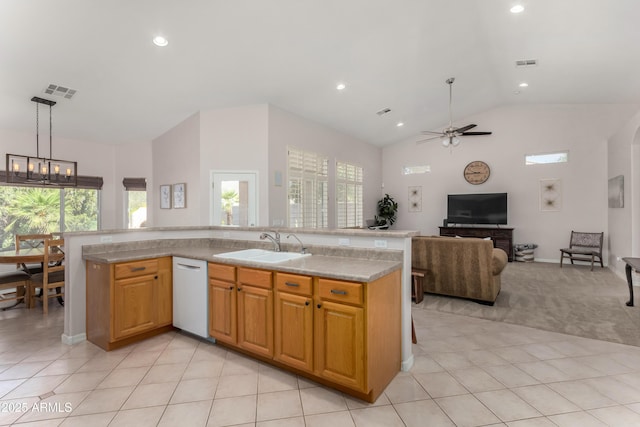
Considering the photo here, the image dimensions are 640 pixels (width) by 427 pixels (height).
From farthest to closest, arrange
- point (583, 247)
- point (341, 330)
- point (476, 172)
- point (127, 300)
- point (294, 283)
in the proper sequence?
point (476, 172), point (583, 247), point (127, 300), point (294, 283), point (341, 330)

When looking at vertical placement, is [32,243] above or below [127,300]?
above

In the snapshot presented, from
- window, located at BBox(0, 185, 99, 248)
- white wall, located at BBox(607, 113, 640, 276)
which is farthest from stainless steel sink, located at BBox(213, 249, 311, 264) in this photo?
white wall, located at BBox(607, 113, 640, 276)

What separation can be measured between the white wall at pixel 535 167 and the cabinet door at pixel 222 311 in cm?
708

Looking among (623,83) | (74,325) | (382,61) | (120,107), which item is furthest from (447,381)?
(623,83)

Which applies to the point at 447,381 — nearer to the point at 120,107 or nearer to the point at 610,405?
the point at 610,405

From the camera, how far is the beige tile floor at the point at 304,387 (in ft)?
6.27

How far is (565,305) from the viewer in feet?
13.2

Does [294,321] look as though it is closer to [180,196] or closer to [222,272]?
[222,272]

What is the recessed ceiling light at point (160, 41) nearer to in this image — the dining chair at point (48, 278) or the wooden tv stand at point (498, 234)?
the dining chair at point (48, 278)

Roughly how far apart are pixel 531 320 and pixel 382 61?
155 inches

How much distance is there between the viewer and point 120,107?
191 inches

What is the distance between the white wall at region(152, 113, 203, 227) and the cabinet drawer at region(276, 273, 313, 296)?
11.6ft

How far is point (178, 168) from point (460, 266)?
204 inches

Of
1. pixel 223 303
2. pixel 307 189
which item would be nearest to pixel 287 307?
pixel 223 303
